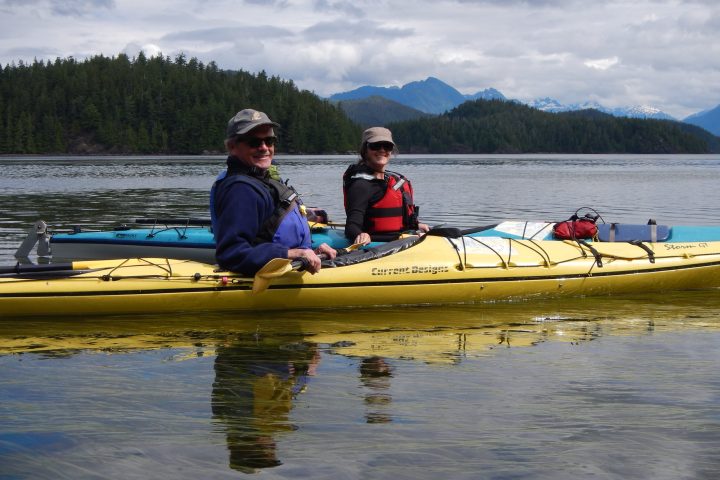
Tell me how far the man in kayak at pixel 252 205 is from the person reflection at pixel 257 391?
81cm

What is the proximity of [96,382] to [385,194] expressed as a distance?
4.50 m

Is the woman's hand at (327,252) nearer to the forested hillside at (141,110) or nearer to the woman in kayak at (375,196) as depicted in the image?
the woman in kayak at (375,196)

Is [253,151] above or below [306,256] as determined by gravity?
above

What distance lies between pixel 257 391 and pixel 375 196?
4104 millimetres

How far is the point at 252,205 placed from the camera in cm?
680

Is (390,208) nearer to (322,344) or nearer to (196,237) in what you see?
(322,344)

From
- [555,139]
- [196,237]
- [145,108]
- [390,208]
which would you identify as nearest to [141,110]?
[145,108]

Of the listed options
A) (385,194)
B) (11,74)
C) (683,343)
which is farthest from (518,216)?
(11,74)

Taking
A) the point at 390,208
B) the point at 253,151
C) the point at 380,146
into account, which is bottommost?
the point at 390,208

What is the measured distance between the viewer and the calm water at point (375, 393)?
4.25 m

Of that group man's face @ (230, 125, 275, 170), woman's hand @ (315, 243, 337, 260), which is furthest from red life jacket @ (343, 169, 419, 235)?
man's face @ (230, 125, 275, 170)

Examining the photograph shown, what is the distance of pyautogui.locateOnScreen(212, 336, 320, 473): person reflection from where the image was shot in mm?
4434

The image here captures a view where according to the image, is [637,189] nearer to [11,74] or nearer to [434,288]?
[434,288]

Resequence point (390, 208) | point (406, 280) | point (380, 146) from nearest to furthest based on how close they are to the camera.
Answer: point (406, 280) → point (380, 146) → point (390, 208)
